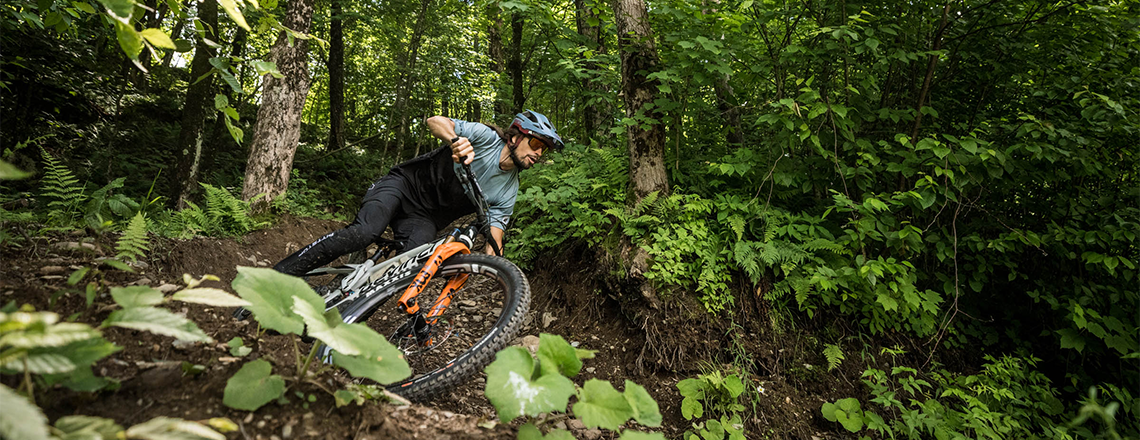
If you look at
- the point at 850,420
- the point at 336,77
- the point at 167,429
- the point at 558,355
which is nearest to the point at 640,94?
the point at 850,420

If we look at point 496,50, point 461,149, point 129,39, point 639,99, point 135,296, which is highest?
point 496,50

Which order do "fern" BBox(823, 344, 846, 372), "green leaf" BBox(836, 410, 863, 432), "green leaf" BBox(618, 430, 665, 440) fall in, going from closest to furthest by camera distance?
1. "green leaf" BBox(618, 430, 665, 440)
2. "green leaf" BBox(836, 410, 863, 432)
3. "fern" BBox(823, 344, 846, 372)

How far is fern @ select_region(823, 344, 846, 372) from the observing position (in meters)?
4.23

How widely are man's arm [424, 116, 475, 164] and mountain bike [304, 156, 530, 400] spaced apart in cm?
13

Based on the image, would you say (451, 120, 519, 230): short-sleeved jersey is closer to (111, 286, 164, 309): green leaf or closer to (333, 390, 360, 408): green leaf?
(333, 390, 360, 408): green leaf

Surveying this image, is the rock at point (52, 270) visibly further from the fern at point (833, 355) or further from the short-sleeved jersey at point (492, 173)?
the fern at point (833, 355)

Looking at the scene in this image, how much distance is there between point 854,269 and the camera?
4094 mm

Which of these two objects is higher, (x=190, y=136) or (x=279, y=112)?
(x=279, y=112)

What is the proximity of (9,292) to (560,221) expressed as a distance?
426 centimetres

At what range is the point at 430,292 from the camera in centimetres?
361

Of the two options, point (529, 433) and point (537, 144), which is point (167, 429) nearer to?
point (529, 433)

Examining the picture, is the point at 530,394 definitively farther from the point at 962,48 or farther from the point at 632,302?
the point at 962,48

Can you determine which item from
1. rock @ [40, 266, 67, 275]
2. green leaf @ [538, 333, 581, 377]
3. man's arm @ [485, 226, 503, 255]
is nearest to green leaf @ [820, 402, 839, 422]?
man's arm @ [485, 226, 503, 255]

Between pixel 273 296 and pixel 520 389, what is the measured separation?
2.87 feet
